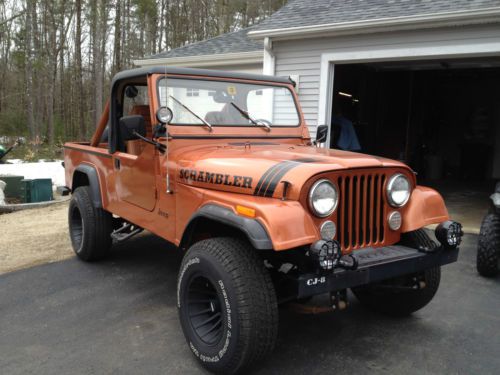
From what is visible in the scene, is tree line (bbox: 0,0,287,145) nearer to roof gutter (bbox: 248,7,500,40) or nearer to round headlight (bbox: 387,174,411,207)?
roof gutter (bbox: 248,7,500,40)

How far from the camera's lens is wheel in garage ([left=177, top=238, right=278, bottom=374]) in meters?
2.39

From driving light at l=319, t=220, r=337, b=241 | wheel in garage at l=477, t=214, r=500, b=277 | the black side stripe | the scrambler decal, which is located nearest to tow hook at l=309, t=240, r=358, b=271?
driving light at l=319, t=220, r=337, b=241

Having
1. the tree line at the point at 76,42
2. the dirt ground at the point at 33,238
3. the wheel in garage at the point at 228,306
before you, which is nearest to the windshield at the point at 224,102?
the wheel in garage at the point at 228,306

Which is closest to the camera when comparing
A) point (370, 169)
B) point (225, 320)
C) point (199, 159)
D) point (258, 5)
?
point (225, 320)

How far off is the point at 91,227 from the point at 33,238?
197cm

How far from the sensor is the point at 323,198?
2557 millimetres

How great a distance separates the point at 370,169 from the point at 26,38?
19020 millimetres

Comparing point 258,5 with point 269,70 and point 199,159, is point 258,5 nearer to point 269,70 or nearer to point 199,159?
point 269,70

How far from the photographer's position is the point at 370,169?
2.78 meters

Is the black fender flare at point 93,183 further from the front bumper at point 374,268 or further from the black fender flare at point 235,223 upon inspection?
the front bumper at point 374,268

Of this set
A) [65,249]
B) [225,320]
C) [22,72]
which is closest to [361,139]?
[65,249]

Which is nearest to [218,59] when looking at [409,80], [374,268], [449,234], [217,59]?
[217,59]

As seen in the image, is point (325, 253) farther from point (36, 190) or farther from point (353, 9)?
point (36, 190)

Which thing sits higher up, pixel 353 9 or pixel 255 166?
pixel 353 9
